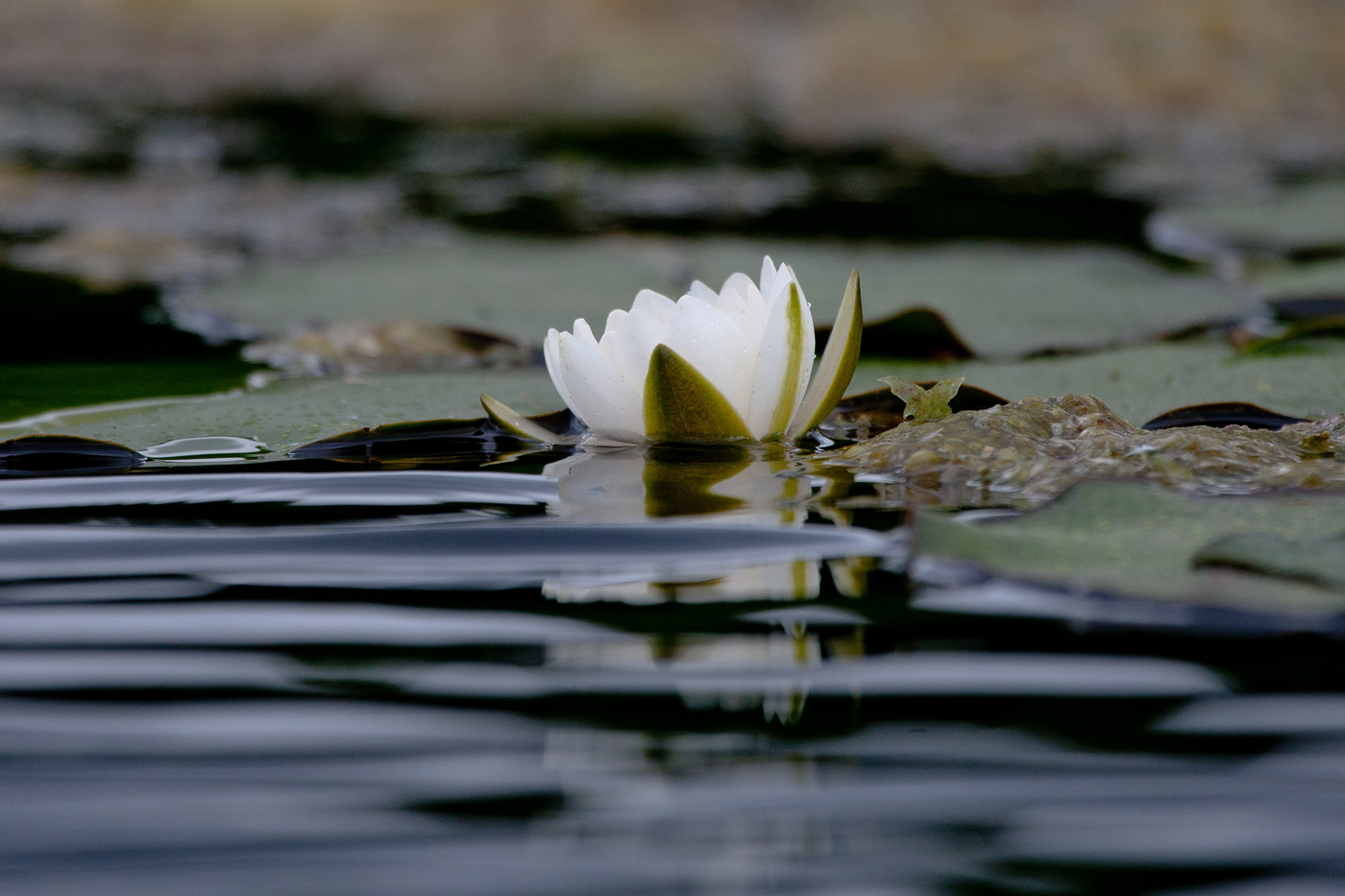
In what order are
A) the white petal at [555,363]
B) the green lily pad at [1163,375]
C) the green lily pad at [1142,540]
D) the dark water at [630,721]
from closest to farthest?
the dark water at [630,721] → the green lily pad at [1142,540] → the white petal at [555,363] → the green lily pad at [1163,375]

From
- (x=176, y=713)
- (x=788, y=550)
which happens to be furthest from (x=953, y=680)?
(x=176, y=713)

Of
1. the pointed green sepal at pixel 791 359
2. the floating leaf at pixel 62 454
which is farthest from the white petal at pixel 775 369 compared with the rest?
the floating leaf at pixel 62 454

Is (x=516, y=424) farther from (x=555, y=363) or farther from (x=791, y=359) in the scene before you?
(x=791, y=359)

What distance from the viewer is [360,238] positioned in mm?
4570

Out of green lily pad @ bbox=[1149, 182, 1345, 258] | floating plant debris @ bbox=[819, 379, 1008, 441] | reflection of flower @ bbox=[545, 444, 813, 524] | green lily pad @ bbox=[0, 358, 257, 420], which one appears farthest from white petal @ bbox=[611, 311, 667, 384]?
green lily pad @ bbox=[1149, 182, 1345, 258]

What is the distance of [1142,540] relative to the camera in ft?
3.50

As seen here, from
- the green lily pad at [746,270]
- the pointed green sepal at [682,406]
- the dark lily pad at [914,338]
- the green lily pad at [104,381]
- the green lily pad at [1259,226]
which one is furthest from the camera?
the green lily pad at [1259,226]

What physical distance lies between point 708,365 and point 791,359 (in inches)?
3.8

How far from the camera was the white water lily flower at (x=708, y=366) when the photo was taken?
144cm

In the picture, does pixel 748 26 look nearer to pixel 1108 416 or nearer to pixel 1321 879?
pixel 1108 416

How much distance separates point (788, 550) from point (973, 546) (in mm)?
186

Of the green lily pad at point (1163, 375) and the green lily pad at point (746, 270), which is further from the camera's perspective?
the green lily pad at point (746, 270)

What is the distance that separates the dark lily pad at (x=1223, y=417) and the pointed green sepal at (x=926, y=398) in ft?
0.97

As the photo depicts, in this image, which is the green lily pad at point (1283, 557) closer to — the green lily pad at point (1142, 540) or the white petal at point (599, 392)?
the green lily pad at point (1142, 540)
